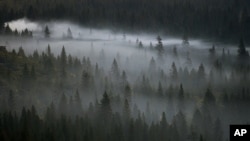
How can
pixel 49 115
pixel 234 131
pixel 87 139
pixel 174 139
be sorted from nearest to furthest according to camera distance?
pixel 234 131
pixel 87 139
pixel 174 139
pixel 49 115

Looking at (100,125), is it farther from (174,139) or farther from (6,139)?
(6,139)

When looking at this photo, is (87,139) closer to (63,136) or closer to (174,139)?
(63,136)

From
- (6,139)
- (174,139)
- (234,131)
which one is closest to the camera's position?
(234,131)

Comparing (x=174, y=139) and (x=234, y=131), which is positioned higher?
(x=234, y=131)

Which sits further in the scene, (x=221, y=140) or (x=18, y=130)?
(x=221, y=140)

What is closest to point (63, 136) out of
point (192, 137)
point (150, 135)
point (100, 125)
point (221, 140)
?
point (100, 125)

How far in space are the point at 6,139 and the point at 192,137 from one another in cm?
6854

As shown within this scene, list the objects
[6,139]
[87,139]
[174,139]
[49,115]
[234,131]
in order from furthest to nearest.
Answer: [49,115] → [174,139] → [87,139] → [6,139] → [234,131]

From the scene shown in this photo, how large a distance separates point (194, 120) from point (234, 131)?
68126 millimetres

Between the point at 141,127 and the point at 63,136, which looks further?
the point at 141,127

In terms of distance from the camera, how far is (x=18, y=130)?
552 ft

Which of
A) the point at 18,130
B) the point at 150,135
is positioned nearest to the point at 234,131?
the point at 150,135

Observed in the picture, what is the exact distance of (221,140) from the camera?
614 feet

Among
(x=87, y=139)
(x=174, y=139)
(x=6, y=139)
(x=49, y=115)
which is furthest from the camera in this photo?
(x=49, y=115)
